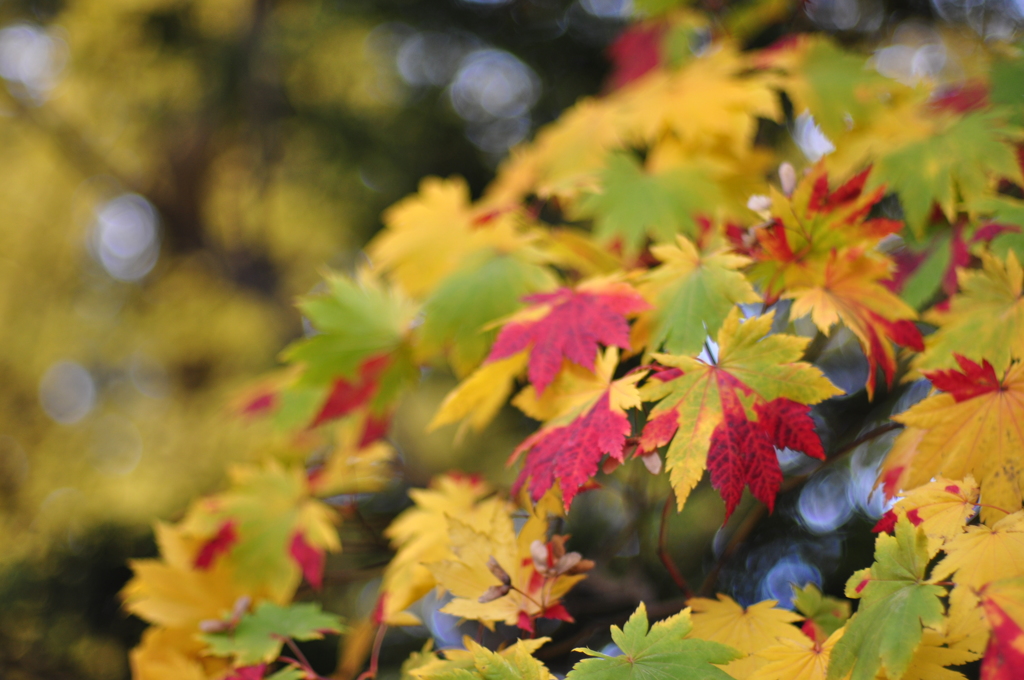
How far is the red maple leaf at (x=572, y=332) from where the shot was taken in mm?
725

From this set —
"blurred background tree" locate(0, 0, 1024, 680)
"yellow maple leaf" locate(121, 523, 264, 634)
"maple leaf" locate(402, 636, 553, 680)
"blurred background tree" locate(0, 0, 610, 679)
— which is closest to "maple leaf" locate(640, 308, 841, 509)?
"maple leaf" locate(402, 636, 553, 680)

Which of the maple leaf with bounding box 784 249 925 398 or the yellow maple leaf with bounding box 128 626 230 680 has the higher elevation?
the maple leaf with bounding box 784 249 925 398

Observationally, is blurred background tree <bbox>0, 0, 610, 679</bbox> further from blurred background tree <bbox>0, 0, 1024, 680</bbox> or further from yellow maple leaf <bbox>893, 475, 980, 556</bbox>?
yellow maple leaf <bbox>893, 475, 980, 556</bbox>

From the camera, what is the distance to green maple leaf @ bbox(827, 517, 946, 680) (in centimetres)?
50

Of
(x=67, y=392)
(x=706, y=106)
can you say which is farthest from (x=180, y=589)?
(x=67, y=392)

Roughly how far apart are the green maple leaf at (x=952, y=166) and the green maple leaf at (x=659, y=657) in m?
0.73

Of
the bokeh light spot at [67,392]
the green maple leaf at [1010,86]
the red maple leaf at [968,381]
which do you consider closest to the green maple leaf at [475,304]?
the red maple leaf at [968,381]

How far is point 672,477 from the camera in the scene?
2.02 feet

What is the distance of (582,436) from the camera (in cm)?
67

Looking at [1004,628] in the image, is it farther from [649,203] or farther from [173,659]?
[173,659]

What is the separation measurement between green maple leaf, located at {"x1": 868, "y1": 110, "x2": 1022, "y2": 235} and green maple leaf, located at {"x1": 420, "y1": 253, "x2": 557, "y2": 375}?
0.59 meters

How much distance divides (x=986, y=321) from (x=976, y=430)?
18 cm

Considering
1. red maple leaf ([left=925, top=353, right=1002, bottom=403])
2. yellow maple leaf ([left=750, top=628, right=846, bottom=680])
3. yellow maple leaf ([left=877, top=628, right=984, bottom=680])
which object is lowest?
yellow maple leaf ([left=750, top=628, right=846, bottom=680])

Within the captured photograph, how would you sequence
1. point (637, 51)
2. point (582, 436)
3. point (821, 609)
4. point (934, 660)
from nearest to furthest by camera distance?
point (934, 660)
point (582, 436)
point (821, 609)
point (637, 51)
